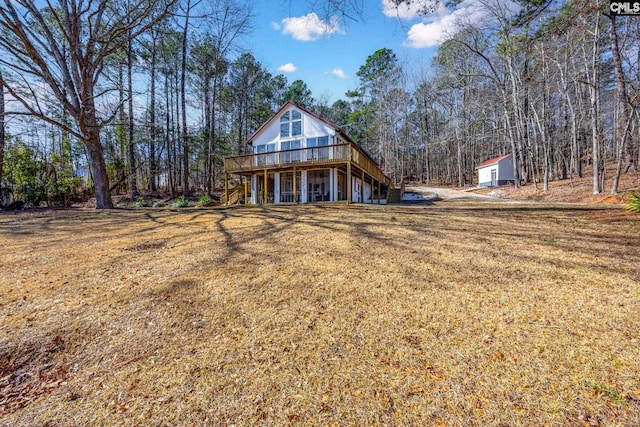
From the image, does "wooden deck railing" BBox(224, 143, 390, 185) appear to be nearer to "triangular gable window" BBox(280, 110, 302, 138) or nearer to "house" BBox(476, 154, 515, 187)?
"triangular gable window" BBox(280, 110, 302, 138)

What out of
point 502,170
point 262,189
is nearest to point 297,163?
point 262,189

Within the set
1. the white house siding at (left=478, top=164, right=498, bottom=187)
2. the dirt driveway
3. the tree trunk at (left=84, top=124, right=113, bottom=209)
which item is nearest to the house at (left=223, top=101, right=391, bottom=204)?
the dirt driveway

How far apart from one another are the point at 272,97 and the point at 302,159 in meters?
19.3

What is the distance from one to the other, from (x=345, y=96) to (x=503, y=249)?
3728cm

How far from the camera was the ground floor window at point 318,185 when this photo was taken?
17328 mm

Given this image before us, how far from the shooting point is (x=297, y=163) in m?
15.2

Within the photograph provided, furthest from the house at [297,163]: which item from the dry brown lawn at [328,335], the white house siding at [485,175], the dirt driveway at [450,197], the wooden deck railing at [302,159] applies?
the white house siding at [485,175]

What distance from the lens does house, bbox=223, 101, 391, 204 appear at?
15.5 meters

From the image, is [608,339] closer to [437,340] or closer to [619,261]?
[437,340]

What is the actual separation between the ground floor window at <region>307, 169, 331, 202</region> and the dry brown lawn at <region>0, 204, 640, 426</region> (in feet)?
40.9

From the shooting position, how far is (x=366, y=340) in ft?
8.04

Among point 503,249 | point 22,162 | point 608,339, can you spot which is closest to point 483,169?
point 503,249

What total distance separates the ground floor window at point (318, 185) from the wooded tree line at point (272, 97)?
9.42 m

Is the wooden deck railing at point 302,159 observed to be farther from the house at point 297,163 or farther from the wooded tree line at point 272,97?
the wooded tree line at point 272,97
